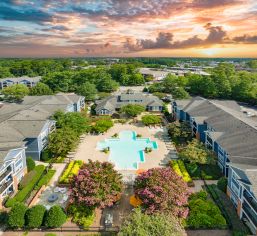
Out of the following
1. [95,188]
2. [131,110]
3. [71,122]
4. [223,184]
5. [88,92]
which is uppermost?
[88,92]

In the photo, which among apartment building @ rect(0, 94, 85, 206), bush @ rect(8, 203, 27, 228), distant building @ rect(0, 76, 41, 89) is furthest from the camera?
distant building @ rect(0, 76, 41, 89)

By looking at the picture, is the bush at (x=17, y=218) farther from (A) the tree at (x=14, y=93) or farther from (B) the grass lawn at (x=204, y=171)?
(A) the tree at (x=14, y=93)

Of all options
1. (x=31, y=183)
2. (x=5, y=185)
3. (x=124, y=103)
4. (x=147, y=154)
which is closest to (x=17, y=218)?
(x=5, y=185)

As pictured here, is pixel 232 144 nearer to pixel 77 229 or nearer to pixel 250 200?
pixel 250 200

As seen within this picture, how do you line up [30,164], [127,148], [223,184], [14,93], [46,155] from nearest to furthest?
1. [223,184]
2. [30,164]
3. [46,155]
4. [127,148]
5. [14,93]

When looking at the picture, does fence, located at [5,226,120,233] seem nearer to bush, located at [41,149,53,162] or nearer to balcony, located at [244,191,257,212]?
balcony, located at [244,191,257,212]

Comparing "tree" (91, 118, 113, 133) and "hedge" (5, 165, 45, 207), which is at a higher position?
"tree" (91, 118, 113, 133)

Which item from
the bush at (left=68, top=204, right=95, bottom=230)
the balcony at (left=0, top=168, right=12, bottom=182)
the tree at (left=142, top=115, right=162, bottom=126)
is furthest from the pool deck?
the balcony at (left=0, top=168, right=12, bottom=182)

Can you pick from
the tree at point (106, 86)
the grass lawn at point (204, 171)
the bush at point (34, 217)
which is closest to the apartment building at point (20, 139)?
the bush at point (34, 217)
